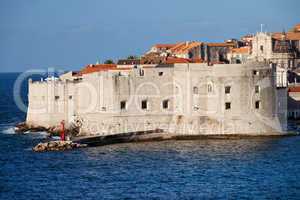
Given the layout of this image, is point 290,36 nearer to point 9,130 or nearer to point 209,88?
point 9,130

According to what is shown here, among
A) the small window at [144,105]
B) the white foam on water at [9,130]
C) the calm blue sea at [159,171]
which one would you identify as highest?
the small window at [144,105]

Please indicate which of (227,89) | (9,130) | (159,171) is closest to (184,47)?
(9,130)

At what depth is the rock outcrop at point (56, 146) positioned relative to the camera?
51.5 meters

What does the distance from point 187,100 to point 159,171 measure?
12642mm

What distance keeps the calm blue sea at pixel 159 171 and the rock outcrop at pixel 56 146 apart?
61 centimetres

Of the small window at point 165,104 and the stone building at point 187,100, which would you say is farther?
the small window at point 165,104

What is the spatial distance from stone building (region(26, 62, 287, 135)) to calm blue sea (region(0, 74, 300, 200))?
1639mm

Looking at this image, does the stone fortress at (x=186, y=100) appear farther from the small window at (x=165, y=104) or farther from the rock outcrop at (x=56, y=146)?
the rock outcrop at (x=56, y=146)

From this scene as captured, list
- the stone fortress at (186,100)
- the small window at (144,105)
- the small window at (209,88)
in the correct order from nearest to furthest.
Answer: the stone fortress at (186,100), the small window at (209,88), the small window at (144,105)

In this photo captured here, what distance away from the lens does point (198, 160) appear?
4650 centimetres

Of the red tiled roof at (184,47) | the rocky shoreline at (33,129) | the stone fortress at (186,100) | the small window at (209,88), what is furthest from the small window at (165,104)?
the red tiled roof at (184,47)

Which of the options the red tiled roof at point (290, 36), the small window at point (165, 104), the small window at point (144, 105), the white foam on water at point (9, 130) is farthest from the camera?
the red tiled roof at point (290, 36)

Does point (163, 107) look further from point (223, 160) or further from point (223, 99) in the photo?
point (223, 160)

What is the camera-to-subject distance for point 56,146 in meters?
51.8
